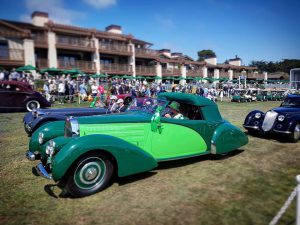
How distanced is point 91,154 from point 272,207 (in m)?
2.89

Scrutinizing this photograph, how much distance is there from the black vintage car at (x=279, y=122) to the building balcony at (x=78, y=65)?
28.5 metres

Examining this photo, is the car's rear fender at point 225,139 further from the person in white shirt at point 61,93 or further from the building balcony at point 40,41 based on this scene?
the building balcony at point 40,41

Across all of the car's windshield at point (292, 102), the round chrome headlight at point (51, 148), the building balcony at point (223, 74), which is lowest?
the round chrome headlight at point (51, 148)

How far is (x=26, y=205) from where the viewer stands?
12.9ft

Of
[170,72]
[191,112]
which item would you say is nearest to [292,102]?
[191,112]

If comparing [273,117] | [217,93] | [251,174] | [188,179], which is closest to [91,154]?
[188,179]

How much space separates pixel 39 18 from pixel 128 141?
34090mm

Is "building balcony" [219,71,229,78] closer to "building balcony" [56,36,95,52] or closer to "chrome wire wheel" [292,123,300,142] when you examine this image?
"building balcony" [56,36,95,52]

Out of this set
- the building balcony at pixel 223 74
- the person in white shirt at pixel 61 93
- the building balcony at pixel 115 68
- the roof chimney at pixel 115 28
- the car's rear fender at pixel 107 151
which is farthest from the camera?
the building balcony at pixel 223 74

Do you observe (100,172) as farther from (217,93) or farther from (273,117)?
(217,93)

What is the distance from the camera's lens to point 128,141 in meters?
4.76

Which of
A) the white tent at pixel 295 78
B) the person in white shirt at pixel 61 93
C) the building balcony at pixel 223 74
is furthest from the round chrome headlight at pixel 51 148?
the building balcony at pixel 223 74

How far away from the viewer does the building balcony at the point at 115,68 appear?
3729 centimetres

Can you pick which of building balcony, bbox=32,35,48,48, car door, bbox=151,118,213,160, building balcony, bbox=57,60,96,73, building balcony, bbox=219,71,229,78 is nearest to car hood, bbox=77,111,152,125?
car door, bbox=151,118,213,160
